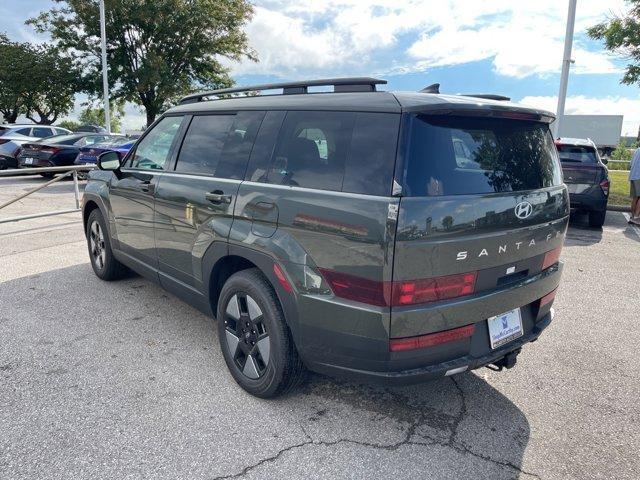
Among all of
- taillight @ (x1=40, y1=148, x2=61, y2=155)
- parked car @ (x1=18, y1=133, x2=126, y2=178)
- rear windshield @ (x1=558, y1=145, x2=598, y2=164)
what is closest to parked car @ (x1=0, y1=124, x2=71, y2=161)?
parked car @ (x1=18, y1=133, x2=126, y2=178)

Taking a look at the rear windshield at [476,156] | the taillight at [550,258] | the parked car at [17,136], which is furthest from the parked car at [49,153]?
the taillight at [550,258]

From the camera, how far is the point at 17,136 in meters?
17.5

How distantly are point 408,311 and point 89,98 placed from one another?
3046 centimetres

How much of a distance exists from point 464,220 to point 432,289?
0.38 m

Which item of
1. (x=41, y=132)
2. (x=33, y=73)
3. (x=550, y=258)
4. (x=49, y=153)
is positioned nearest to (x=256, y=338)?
(x=550, y=258)

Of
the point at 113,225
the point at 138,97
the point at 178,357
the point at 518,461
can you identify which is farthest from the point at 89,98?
the point at 518,461

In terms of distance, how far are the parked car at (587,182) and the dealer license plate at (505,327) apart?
7.06 m

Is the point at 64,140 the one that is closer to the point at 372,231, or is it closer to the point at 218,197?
the point at 218,197

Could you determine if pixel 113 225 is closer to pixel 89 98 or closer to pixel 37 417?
pixel 37 417

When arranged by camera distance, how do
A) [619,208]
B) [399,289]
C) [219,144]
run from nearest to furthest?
1. [399,289]
2. [219,144]
3. [619,208]

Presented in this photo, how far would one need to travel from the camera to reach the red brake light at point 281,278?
2.63 meters

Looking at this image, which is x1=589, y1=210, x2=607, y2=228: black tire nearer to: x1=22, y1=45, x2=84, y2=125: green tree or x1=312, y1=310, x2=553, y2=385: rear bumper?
x1=312, y1=310, x2=553, y2=385: rear bumper

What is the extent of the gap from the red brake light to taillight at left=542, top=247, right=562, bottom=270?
1.57m

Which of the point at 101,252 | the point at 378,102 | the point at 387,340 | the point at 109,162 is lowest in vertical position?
the point at 101,252
